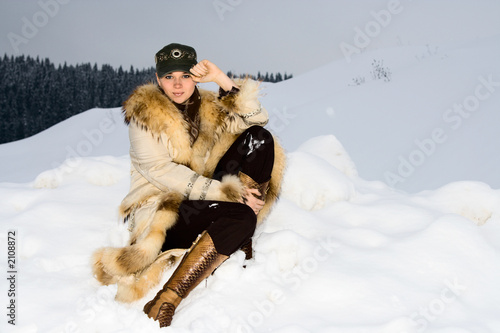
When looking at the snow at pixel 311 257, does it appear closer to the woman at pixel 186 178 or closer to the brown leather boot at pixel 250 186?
the brown leather boot at pixel 250 186

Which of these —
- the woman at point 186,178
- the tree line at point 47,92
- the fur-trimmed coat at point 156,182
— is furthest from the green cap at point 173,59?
the tree line at point 47,92

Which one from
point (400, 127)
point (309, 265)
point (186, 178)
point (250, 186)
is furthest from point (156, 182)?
point (400, 127)

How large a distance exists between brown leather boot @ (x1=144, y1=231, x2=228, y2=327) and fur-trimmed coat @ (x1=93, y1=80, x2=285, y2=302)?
20 cm

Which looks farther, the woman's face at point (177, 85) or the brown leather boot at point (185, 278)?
the woman's face at point (177, 85)

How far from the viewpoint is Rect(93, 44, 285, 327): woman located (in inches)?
90.0

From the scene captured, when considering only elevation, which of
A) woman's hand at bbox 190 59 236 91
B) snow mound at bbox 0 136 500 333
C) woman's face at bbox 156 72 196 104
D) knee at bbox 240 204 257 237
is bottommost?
snow mound at bbox 0 136 500 333

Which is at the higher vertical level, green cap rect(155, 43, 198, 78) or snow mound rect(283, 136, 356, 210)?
green cap rect(155, 43, 198, 78)

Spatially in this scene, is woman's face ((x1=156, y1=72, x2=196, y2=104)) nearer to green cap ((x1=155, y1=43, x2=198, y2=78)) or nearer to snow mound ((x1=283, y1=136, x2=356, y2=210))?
green cap ((x1=155, y1=43, x2=198, y2=78))

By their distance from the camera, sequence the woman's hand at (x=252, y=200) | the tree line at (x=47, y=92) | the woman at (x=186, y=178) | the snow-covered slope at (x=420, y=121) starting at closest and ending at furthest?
1. the woman at (x=186, y=178)
2. the woman's hand at (x=252, y=200)
3. the snow-covered slope at (x=420, y=121)
4. the tree line at (x=47, y=92)

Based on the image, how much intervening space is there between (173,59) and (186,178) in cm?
74

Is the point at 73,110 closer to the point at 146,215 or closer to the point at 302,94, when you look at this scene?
the point at 302,94

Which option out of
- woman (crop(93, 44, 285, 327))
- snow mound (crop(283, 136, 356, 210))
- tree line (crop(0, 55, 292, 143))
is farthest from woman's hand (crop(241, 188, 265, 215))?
tree line (crop(0, 55, 292, 143))

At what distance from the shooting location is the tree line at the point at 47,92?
27.5 meters

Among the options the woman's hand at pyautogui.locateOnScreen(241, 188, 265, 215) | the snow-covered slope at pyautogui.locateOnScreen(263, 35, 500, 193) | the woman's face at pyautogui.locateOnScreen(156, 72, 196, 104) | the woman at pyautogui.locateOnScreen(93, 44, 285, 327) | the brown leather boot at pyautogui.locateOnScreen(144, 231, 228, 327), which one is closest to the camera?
the brown leather boot at pyautogui.locateOnScreen(144, 231, 228, 327)
